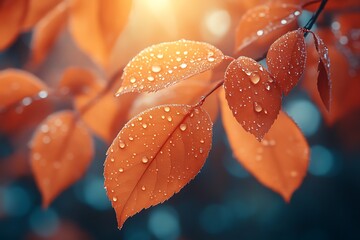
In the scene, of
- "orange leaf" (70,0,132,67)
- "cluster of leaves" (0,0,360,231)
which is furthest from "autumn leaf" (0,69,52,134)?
"orange leaf" (70,0,132,67)

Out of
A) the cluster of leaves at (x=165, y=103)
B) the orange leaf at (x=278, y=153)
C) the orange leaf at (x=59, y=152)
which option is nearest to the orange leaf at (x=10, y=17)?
the cluster of leaves at (x=165, y=103)

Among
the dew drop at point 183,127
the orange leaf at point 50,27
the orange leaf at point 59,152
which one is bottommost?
the orange leaf at point 59,152

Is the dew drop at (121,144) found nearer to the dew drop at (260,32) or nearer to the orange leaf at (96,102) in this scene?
the dew drop at (260,32)

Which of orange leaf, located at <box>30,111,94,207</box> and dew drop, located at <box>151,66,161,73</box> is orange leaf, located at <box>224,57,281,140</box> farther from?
orange leaf, located at <box>30,111,94,207</box>

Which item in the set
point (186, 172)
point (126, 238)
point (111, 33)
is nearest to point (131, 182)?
point (186, 172)

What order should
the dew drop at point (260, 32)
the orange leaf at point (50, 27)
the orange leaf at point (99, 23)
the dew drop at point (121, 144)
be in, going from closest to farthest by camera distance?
the dew drop at point (121, 144) < the dew drop at point (260, 32) < the orange leaf at point (99, 23) < the orange leaf at point (50, 27)

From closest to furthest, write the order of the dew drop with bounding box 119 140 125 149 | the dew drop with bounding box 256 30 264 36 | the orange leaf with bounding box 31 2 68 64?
the dew drop with bounding box 119 140 125 149 < the dew drop with bounding box 256 30 264 36 < the orange leaf with bounding box 31 2 68 64
